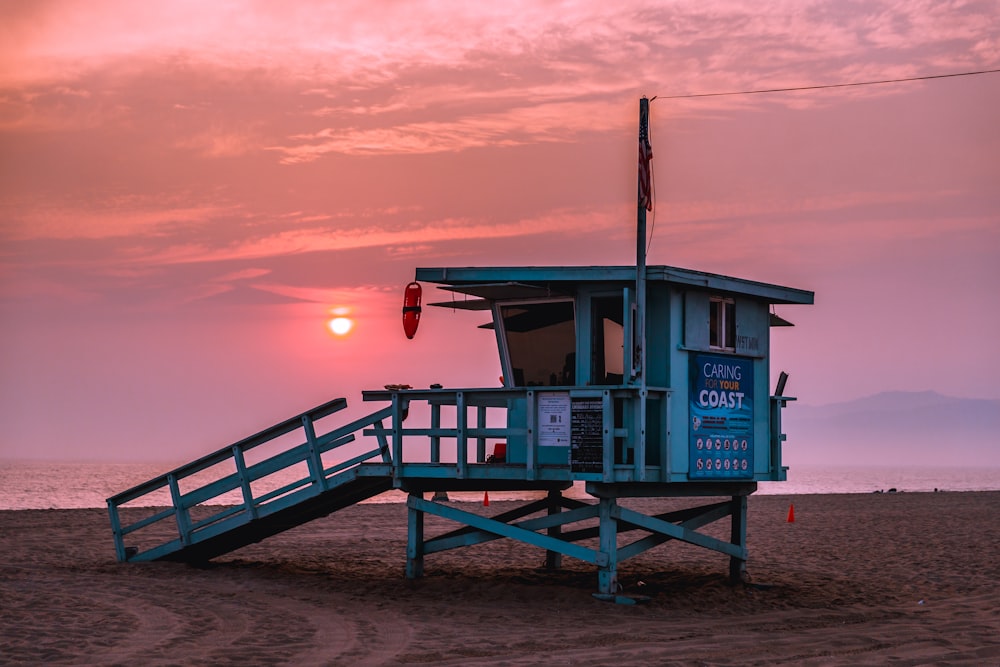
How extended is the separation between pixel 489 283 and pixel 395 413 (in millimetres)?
2241

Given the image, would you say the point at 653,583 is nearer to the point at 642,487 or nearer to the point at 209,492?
the point at 642,487

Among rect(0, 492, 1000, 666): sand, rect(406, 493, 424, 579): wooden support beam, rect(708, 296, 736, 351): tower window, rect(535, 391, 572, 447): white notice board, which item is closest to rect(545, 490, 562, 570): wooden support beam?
rect(0, 492, 1000, 666): sand

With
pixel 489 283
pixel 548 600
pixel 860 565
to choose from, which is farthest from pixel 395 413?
pixel 860 565

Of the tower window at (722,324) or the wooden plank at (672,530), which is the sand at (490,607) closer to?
the wooden plank at (672,530)

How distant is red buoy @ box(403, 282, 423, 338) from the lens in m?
16.7

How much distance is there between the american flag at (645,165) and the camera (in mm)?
16344

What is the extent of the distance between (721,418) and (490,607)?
4215 millimetres

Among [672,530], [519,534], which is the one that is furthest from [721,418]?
[519,534]

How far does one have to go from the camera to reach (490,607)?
1559 centimetres

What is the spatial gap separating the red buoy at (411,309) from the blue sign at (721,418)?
382cm

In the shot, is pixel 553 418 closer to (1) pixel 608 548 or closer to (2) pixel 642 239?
(1) pixel 608 548

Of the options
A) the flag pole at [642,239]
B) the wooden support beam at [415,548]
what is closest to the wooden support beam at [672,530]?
the flag pole at [642,239]

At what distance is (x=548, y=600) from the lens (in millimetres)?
16078

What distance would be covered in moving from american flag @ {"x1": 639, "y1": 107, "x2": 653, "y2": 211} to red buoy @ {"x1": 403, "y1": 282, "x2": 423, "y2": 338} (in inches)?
129
